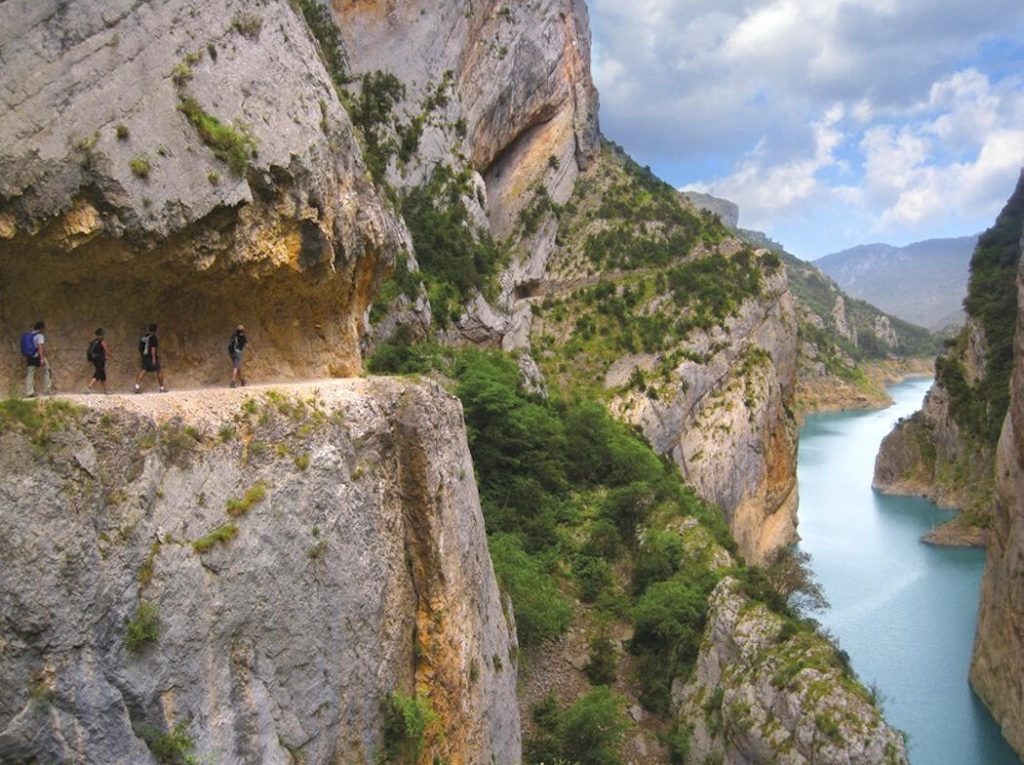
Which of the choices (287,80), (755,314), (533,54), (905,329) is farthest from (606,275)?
(905,329)

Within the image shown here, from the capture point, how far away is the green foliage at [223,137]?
10493 mm

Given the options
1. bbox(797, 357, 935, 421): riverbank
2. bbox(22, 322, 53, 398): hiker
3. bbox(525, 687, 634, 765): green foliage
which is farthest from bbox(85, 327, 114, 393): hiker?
bbox(797, 357, 935, 421): riverbank

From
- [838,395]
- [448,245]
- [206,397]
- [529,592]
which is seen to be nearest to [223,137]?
[206,397]

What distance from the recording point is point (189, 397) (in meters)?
9.59

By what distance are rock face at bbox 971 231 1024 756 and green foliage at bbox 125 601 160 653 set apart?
26.4 metres

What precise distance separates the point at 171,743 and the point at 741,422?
36904 millimetres

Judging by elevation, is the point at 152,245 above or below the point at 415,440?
above

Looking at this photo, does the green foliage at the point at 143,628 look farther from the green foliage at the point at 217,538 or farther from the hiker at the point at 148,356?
the hiker at the point at 148,356

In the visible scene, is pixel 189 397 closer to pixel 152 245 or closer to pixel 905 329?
pixel 152 245

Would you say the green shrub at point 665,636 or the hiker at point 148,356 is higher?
the hiker at point 148,356

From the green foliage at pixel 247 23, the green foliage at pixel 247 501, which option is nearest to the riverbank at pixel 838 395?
the green foliage at pixel 247 23

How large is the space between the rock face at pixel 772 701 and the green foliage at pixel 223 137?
1473 centimetres

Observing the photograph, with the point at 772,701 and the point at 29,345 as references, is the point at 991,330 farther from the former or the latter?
the point at 29,345

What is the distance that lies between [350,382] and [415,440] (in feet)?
4.10
